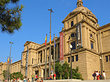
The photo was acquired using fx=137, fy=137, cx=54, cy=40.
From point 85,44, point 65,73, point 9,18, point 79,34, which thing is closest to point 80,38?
point 79,34

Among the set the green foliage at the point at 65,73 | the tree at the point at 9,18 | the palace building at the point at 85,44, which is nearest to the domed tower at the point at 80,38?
the palace building at the point at 85,44

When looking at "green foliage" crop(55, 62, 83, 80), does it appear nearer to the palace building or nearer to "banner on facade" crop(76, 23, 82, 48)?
the palace building

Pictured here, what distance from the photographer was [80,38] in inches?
1543

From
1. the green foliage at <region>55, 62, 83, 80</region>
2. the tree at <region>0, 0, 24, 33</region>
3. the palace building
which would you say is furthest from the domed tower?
the tree at <region>0, 0, 24, 33</region>

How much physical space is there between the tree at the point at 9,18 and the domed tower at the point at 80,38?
29.1 meters

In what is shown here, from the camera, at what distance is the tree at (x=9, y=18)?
881 centimetres

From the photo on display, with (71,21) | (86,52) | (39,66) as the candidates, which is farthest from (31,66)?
(86,52)

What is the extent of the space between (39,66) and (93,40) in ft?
86.8

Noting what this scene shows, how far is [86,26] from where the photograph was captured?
4091 cm

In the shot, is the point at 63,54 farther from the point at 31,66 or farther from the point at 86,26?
the point at 31,66

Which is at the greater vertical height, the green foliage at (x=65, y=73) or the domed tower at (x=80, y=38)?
the domed tower at (x=80, y=38)

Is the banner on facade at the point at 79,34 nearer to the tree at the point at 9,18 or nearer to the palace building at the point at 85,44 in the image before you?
the palace building at the point at 85,44

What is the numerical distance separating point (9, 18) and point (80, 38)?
31739 mm

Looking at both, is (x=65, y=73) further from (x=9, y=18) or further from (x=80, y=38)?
(x=9, y=18)
